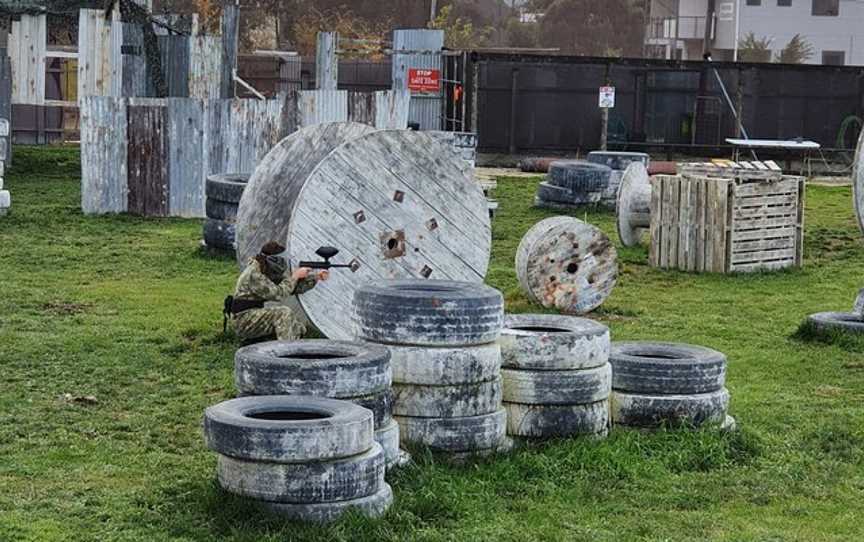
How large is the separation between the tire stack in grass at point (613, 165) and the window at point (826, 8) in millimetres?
41256

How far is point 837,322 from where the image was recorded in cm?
1445

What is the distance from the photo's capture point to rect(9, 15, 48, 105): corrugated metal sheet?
27500 millimetres

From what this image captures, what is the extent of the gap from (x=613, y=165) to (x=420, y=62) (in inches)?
395

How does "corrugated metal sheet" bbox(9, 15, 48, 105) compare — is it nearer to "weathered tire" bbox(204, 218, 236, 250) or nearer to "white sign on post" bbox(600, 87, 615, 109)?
"weathered tire" bbox(204, 218, 236, 250)

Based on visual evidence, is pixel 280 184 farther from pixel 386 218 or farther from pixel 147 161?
pixel 147 161

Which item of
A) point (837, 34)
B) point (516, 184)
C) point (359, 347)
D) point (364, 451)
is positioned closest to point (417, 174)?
point (359, 347)

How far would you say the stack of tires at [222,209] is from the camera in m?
18.0

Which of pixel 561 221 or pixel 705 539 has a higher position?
pixel 561 221

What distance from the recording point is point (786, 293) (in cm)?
1769

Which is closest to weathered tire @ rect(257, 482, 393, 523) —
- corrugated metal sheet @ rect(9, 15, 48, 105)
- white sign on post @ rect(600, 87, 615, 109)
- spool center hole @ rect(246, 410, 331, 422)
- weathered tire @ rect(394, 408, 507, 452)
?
spool center hole @ rect(246, 410, 331, 422)

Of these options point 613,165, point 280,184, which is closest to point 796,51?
point 613,165

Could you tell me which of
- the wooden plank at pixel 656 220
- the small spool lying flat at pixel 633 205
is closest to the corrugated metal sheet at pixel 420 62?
the small spool lying flat at pixel 633 205

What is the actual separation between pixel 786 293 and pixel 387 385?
31.7ft

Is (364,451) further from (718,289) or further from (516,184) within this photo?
(516,184)
